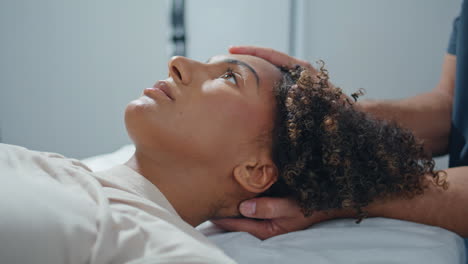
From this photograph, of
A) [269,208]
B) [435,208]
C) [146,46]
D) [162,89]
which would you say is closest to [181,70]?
[162,89]

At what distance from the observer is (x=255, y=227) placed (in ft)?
3.98

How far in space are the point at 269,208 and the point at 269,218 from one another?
40 mm

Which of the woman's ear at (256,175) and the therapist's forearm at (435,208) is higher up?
the woman's ear at (256,175)

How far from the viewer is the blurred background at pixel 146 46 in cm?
254

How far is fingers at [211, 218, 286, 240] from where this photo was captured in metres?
1.21

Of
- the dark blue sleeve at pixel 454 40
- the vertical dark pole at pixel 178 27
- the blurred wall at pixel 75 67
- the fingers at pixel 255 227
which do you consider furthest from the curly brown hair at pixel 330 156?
the vertical dark pole at pixel 178 27

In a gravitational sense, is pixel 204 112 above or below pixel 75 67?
above

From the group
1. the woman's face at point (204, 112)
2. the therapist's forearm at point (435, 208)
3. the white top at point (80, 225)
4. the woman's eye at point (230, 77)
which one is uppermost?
the woman's eye at point (230, 77)

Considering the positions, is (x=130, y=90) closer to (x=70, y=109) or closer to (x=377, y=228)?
(x=70, y=109)

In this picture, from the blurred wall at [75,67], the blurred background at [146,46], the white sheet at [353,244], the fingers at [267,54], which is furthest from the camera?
the blurred wall at [75,67]

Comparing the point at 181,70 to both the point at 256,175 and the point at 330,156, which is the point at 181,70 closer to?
the point at 256,175

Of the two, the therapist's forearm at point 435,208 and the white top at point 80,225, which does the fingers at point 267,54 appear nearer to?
the therapist's forearm at point 435,208

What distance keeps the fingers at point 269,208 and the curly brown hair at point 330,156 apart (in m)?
0.03

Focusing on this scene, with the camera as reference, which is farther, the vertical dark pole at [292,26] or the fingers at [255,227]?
the vertical dark pole at [292,26]
